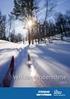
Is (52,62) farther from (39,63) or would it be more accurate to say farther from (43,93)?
(43,93)

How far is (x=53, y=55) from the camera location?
2033mm

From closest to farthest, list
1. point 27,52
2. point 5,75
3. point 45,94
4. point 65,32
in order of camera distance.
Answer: point 45,94
point 5,75
point 65,32
point 27,52

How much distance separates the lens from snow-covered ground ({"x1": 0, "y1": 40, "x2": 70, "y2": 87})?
176 centimetres

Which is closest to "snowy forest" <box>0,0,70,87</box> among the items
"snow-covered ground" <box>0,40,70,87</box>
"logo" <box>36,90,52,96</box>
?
"snow-covered ground" <box>0,40,70,87</box>

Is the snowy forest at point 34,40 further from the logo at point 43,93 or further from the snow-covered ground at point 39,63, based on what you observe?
the logo at point 43,93

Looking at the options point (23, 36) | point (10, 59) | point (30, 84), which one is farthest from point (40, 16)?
point (30, 84)

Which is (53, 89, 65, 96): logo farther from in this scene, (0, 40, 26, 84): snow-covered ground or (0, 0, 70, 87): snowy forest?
(0, 40, 26, 84): snow-covered ground

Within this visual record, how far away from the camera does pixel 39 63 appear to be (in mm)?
1960

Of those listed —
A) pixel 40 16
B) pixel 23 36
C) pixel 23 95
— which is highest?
pixel 40 16

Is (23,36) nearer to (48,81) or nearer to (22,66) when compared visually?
(22,66)

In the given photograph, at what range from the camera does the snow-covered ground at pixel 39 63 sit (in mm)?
1759

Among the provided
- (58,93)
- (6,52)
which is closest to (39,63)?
(6,52)

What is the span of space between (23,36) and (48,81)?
38 centimetres

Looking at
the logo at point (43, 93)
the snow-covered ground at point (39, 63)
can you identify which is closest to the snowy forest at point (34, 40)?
the snow-covered ground at point (39, 63)
